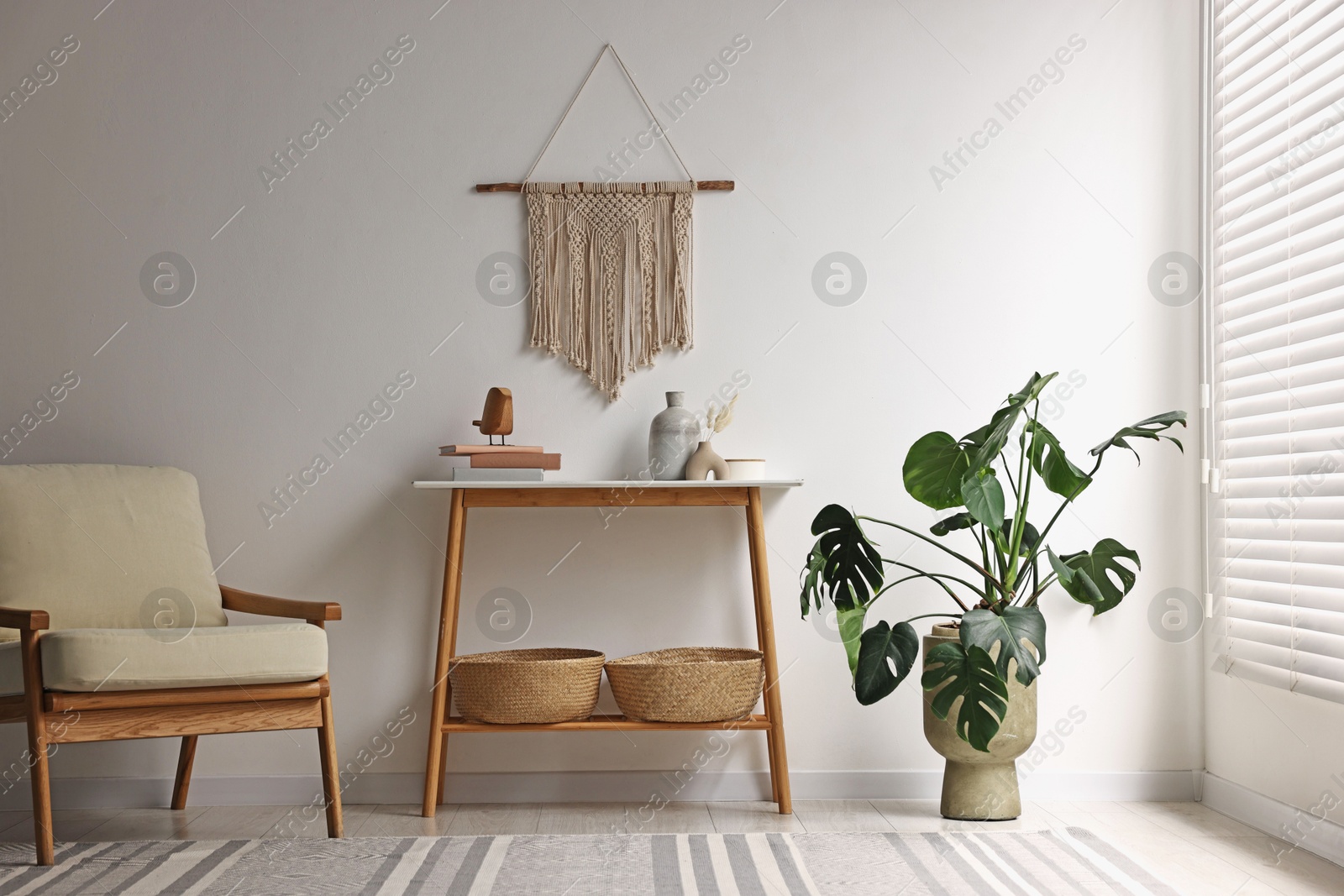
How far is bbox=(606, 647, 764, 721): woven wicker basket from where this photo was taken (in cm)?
244

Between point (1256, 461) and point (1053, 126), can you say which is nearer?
point (1256, 461)

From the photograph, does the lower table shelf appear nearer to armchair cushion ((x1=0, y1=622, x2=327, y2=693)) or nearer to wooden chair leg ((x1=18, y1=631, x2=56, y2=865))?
armchair cushion ((x1=0, y1=622, x2=327, y2=693))

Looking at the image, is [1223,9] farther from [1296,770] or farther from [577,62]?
[1296,770]

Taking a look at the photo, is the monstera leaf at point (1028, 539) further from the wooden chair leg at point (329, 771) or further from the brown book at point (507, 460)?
the wooden chair leg at point (329, 771)

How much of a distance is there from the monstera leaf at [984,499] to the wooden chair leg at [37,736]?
6.41 feet

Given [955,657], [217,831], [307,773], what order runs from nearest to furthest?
[955,657] < [217,831] < [307,773]

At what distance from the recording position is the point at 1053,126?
2859 mm

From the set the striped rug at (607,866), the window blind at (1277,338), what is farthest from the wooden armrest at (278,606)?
the window blind at (1277,338)

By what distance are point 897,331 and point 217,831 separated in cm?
212

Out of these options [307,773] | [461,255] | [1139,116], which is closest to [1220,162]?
[1139,116]

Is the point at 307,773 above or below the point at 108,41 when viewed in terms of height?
below

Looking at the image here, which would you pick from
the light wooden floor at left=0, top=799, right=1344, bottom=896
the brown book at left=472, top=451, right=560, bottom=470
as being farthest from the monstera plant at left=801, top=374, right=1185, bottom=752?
the brown book at left=472, top=451, right=560, bottom=470

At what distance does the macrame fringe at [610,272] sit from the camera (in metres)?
2.80

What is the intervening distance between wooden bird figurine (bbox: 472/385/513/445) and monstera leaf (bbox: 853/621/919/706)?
3.36 ft
